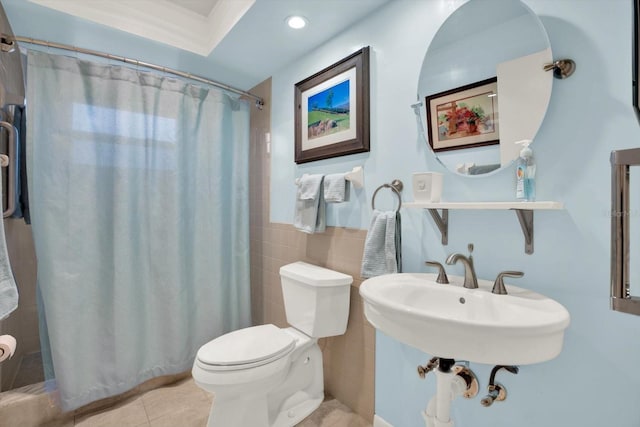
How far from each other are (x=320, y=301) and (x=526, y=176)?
102 cm

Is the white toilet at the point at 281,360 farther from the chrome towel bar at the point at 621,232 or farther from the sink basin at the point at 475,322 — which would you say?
the chrome towel bar at the point at 621,232

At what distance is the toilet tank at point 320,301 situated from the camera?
148cm

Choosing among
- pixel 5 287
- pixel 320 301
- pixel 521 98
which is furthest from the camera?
pixel 320 301

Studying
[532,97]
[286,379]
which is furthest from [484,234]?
[286,379]

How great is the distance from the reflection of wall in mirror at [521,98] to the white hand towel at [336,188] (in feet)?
2.38

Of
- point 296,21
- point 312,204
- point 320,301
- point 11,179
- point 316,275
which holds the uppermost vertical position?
point 296,21

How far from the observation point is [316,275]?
1532mm

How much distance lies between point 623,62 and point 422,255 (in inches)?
33.9

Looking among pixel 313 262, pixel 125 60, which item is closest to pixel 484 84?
pixel 313 262

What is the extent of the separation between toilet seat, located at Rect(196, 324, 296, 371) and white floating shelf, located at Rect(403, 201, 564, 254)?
2.90 ft

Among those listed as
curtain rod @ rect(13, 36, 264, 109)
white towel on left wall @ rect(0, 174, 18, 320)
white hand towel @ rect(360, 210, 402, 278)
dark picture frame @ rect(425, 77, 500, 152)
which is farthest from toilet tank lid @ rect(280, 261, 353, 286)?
curtain rod @ rect(13, 36, 264, 109)

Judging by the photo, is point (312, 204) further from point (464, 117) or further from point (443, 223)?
point (464, 117)

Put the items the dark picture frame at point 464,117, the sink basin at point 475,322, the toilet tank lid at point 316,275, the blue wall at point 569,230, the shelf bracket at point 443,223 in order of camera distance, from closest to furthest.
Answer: the sink basin at point 475,322 → the blue wall at point 569,230 → the dark picture frame at point 464,117 → the shelf bracket at point 443,223 → the toilet tank lid at point 316,275

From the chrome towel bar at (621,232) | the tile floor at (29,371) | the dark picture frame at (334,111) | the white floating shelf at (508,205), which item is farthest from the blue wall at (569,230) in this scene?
the tile floor at (29,371)
